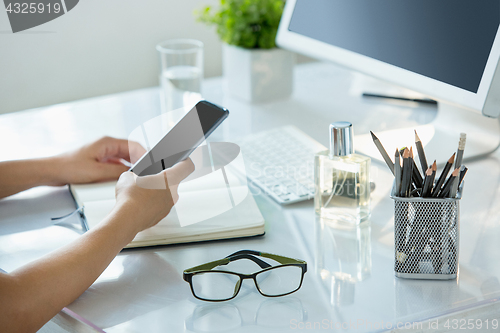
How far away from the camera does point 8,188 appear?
75 cm

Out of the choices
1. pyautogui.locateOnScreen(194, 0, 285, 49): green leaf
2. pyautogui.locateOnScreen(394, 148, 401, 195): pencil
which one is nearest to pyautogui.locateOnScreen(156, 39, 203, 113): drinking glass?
pyautogui.locateOnScreen(194, 0, 285, 49): green leaf

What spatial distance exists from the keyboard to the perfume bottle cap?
0.12 meters

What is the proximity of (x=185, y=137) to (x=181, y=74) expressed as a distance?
378 mm

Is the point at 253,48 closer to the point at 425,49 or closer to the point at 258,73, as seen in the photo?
the point at 258,73

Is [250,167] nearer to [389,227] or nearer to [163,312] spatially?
[389,227]

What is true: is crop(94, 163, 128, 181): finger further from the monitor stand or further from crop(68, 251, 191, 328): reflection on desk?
the monitor stand

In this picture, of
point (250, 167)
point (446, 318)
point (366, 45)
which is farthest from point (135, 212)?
point (366, 45)

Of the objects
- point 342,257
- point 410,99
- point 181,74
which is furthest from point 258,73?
point 342,257

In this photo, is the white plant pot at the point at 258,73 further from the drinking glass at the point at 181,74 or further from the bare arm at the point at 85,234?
the bare arm at the point at 85,234

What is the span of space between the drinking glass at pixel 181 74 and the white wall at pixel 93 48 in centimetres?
75

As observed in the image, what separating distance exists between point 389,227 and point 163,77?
0.60 meters

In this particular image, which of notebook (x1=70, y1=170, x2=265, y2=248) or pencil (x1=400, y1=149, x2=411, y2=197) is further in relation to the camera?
notebook (x1=70, y1=170, x2=265, y2=248)

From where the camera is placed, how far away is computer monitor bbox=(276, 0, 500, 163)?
681 mm

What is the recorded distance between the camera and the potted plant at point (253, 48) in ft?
3.54
